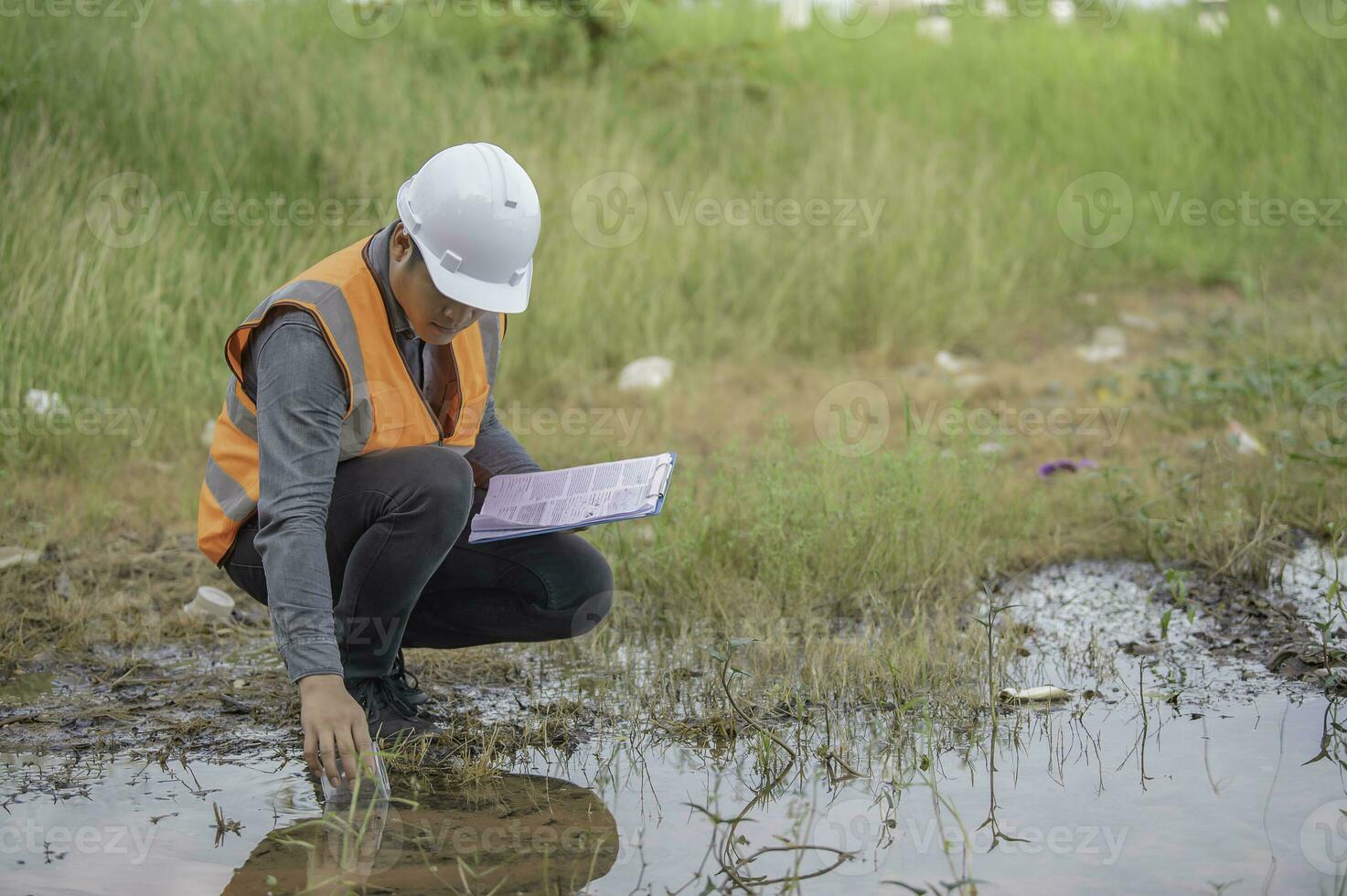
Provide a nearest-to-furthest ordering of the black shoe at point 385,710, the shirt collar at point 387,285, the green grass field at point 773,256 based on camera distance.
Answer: the shirt collar at point 387,285 < the black shoe at point 385,710 < the green grass field at point 773,256

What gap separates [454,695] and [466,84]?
5292 mm

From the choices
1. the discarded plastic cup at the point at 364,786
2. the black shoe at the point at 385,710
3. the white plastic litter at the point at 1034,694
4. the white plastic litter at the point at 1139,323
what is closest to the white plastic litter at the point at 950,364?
the white plastic litter at the point at 1139,323

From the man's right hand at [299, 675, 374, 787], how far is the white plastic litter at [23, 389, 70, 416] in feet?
11.0

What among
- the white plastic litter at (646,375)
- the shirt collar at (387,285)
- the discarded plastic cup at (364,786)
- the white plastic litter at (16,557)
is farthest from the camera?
the white plastic litter at (646,375)

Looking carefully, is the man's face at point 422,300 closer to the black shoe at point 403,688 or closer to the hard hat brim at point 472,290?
the hard hat brim at point 472,290

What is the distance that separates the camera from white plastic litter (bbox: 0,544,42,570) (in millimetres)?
3990

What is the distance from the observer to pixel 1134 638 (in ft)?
11.8

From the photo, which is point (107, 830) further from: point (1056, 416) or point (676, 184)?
point (676, 184)

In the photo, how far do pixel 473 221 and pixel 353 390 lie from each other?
1.38ft

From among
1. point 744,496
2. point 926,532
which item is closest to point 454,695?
point 744,496

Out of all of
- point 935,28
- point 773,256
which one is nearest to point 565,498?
point 773,256

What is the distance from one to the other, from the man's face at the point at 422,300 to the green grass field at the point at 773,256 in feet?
4.26

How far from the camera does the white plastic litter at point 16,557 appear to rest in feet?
13.1

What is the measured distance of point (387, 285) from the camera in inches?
104
